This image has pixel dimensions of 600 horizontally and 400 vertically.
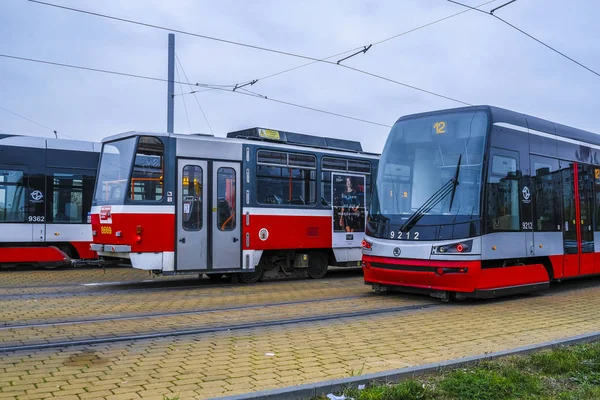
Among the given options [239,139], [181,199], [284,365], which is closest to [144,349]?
[284,365]

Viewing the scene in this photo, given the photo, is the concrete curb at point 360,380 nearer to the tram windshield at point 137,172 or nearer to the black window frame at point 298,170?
the tram windshield at point 137,172

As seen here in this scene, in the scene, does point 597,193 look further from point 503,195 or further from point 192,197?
point 192,197

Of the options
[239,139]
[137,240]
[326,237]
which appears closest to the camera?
[137,240]

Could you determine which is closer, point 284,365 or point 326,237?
point 284,365

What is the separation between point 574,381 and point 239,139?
945 cm

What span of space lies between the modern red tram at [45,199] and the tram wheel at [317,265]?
268 inches

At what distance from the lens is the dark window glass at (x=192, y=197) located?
1244 centimetres

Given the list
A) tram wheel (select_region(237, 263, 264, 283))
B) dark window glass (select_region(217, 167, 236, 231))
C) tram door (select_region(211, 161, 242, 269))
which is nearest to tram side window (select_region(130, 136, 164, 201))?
tram door (select_region(211, 161, 242, 269))

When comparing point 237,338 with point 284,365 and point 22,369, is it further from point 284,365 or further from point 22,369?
point 22,369

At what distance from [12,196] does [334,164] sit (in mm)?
8878

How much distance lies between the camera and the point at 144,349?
6.54 metres

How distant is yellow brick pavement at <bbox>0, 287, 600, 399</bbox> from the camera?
509cm

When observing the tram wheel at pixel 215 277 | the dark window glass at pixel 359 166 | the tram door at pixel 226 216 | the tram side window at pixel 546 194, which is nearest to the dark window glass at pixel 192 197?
the tram door at pixel 226 216

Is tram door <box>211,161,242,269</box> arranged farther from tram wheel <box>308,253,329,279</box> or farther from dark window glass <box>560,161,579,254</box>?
dark window glass <box>560,161,579,254</box>
